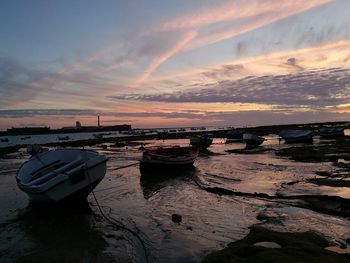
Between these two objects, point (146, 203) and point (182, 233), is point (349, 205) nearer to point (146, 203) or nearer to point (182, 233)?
point (182, 233)

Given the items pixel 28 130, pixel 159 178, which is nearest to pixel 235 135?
pixel 159 178

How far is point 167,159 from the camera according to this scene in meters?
24.2

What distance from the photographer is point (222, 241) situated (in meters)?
9.81

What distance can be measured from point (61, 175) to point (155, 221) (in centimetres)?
383

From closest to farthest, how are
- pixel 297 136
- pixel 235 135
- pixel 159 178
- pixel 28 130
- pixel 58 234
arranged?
pixel 58 234, pixel 159 178, pixel 297 136, pixel 235 135, pixel 28 130

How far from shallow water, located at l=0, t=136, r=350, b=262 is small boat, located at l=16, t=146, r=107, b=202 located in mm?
728

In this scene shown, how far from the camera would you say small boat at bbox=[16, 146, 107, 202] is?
13.1m

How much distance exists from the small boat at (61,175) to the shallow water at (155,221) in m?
0.73

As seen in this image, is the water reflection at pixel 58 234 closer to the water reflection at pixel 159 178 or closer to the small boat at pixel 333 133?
the water reflection at pixel 159 178

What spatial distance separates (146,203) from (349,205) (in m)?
7.34

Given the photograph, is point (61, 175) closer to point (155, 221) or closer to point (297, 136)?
point (155, 221)

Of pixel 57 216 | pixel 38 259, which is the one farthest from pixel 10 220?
pixel 38 259

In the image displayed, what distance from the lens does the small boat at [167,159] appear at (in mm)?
23375

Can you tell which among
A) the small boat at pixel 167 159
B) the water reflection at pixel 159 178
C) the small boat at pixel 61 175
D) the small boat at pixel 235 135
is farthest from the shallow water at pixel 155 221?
the small boat at pixel 235 135
